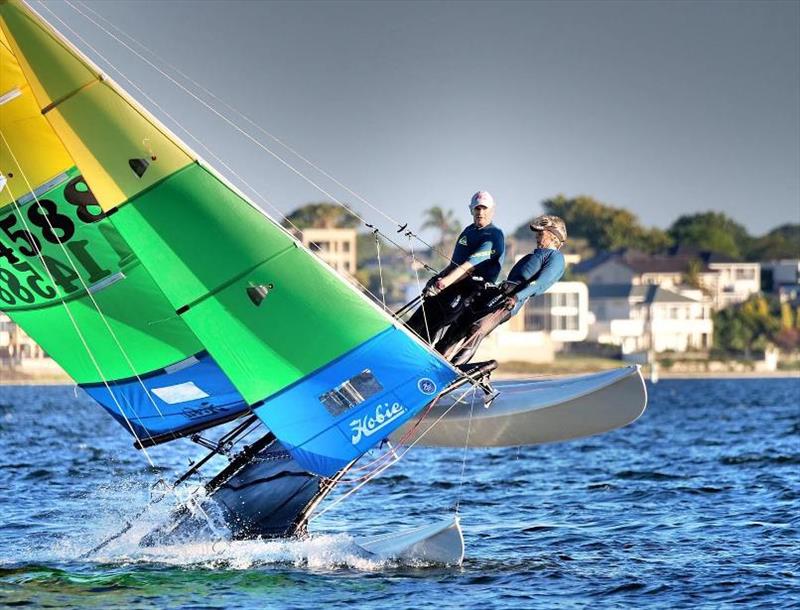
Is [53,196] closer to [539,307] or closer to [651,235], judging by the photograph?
[539,307]

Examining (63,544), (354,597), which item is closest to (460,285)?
(354,597)

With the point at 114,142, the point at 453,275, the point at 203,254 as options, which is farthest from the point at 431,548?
the point at 114,142

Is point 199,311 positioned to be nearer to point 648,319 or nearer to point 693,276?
point 648,319

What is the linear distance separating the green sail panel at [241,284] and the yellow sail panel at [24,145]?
1.33m

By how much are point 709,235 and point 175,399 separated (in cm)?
15650

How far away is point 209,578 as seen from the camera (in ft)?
46.6

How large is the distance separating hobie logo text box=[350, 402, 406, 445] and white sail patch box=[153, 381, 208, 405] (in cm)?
219

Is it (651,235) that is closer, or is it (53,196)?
(53,196)

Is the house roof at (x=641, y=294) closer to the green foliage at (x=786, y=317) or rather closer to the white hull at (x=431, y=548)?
the green foliage at (x=786, y=317)

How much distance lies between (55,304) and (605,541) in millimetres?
6371

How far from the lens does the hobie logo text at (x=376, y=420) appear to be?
1419cm

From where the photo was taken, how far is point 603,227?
166 metres

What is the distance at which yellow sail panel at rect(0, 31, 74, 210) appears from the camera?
563 inches

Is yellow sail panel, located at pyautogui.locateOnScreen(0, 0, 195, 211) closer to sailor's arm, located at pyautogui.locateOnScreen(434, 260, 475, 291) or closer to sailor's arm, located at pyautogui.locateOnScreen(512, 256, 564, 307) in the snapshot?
sailor's arm, located at pyautogui.locateOnScreen(434, 260, 475, 291)
